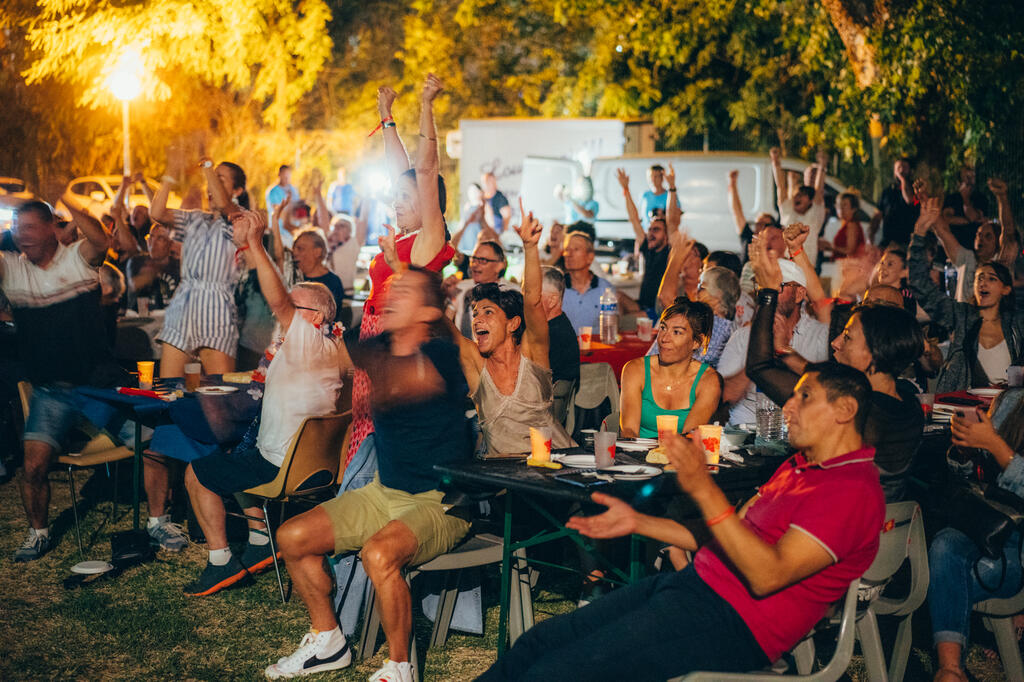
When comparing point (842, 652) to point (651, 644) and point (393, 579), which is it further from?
point (393, 579)

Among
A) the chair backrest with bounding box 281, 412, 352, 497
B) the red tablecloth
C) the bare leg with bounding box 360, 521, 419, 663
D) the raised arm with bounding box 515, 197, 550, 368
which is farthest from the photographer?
the red tablecloth

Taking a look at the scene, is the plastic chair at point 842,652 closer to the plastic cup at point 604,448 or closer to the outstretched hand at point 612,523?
the outstretched hand at point 612,523

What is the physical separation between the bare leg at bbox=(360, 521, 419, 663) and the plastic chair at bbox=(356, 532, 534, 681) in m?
0.08

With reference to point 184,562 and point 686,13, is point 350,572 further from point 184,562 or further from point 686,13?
point 686,13

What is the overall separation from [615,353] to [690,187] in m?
9.75

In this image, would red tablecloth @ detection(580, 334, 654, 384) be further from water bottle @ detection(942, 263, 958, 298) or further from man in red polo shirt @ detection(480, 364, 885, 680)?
man in red polo shirt @ detection(480, 364, 885, 680)

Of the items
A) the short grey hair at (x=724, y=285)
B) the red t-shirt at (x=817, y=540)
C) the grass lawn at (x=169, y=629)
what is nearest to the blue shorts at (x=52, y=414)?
the grass lawn at (x=169, y=629)

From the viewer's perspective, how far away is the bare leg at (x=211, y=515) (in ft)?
17.6

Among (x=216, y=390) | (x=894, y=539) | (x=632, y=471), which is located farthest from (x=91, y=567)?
A: (x=894, y=539)

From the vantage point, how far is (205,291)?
6852mm

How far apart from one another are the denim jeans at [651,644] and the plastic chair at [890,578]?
591mm

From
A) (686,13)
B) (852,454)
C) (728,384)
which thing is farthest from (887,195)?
(686,13)

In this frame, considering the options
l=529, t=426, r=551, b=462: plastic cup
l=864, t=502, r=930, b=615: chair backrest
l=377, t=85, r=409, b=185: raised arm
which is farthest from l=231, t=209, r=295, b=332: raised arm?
l=864, t=502, r=930, b=615: chair backrest

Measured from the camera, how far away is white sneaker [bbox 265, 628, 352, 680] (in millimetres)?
4312
